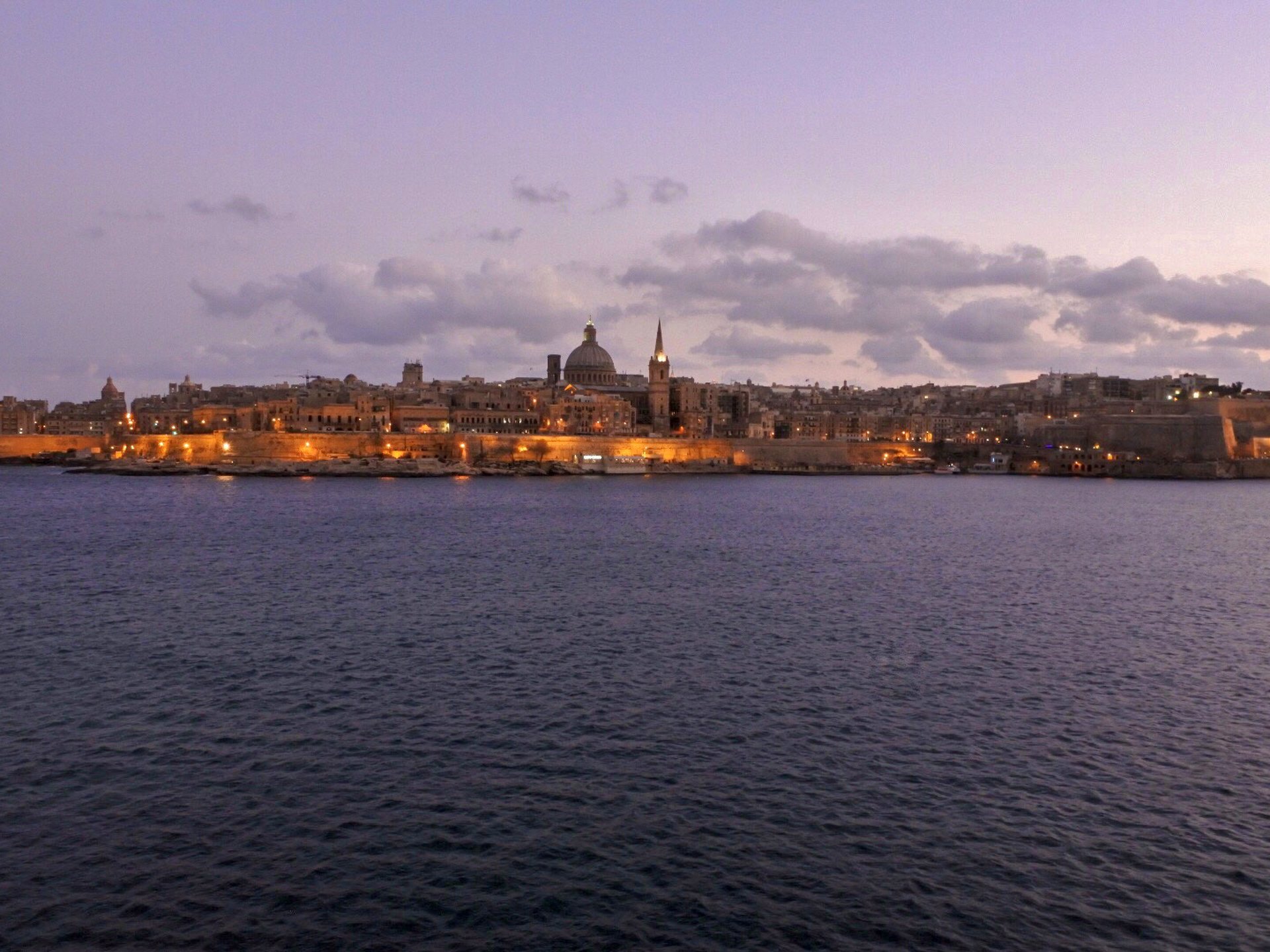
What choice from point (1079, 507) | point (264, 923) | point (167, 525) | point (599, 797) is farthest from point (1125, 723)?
point (1079, 507)

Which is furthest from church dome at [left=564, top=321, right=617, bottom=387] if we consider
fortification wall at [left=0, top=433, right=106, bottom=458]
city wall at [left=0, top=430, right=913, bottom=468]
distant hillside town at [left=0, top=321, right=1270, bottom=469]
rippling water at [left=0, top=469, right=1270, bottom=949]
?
rippling water at [left=0, top=469, right=1270, bottom=949]

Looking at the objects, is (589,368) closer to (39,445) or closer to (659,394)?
(659,394)

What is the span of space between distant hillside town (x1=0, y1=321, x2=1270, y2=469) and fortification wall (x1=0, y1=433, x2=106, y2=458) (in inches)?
118

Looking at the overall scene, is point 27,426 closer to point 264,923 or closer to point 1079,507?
point 1079,507

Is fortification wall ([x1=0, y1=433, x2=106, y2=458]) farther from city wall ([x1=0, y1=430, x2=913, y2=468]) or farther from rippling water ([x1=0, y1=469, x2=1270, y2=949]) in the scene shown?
rippling water ([x1=0, y1=469, x2=1270, y2=949])

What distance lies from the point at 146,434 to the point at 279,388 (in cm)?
2420

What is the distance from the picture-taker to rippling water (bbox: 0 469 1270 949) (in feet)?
27.9

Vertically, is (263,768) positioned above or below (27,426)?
below

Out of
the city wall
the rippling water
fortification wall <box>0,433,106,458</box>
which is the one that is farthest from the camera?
fortification wall <box>0,433,106,458</box>

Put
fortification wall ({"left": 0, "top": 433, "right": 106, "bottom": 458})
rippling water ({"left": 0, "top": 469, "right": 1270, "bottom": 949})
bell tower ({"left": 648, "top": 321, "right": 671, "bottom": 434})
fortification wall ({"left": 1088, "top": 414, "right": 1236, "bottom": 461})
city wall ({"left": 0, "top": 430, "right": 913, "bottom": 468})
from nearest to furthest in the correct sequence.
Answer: rippling water ({"left": 0, "top": 469, "right": 1270, "bottom": 949}) < city wall ({"left": 0, "top": 430, "right": 913, "bottom": 468}) < fortification wall ({"left": 1088, "top": 414, "right": 1236, "bottom": 461}) < fortification wall ({"left": 0, "top": 433, "right": 106, "bottom": 458}) < bell tower ({"left": 648, "top": 321, "right": 671, "bottom": 434})

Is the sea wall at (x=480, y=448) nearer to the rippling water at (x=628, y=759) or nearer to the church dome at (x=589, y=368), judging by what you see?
the church dome at (x=589, y=368)

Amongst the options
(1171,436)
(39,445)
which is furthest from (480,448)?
(1171,436)

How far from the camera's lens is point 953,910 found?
28.0 ft

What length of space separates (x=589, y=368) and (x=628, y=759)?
351 ft
